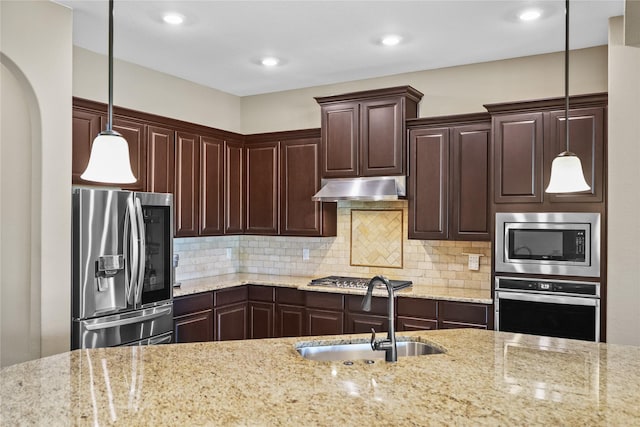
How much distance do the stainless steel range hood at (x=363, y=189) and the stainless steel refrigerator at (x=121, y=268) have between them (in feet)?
4.69

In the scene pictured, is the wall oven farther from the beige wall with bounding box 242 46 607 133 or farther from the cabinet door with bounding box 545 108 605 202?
the beige wall with bounding box 242 46 607 133

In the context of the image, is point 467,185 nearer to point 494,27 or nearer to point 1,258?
point 494,27

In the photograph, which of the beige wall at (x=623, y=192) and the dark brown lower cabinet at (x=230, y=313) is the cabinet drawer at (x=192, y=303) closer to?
the dark brown lower cabinet at (x=230, y=313)

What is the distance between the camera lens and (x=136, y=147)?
14.2 feet

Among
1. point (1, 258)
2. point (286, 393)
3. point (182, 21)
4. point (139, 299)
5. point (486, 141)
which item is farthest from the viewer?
point (486, 141)

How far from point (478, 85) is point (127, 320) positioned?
11.4ft

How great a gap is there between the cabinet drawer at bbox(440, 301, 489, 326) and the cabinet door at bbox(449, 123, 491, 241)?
56 centimetres

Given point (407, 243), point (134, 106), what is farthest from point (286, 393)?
point (134, 106)

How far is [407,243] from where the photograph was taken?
4.96 meters

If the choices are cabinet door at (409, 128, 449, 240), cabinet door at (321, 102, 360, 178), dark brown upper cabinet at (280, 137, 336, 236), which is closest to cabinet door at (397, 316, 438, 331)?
cabinet door at (409, 128, 449, 240)

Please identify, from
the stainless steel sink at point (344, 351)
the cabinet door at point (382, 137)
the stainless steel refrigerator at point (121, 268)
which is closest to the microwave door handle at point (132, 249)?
the stainless steel refrigerator at point (121, 268)

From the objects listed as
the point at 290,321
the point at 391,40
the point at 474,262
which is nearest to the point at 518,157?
the point at 474,262

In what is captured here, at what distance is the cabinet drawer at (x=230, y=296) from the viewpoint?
15.9 ft

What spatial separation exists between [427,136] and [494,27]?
42.2 inches
